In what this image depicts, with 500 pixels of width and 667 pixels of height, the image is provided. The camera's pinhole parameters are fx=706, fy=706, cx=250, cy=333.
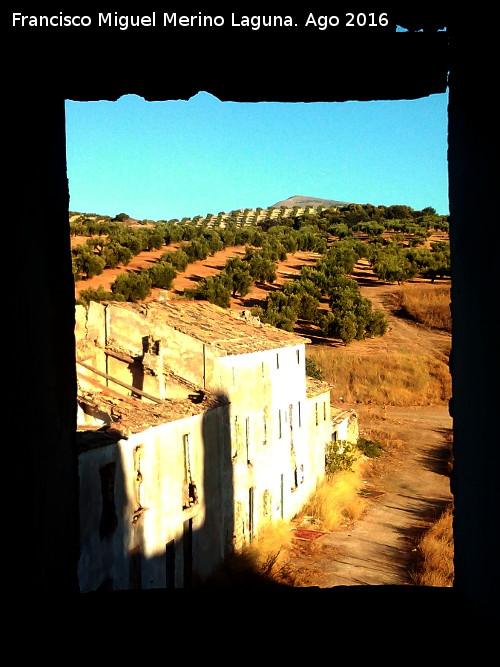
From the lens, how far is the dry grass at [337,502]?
2175 centimetres

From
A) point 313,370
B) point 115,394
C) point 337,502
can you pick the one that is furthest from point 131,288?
point 115,394

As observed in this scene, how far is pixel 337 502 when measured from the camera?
2288 centimetres

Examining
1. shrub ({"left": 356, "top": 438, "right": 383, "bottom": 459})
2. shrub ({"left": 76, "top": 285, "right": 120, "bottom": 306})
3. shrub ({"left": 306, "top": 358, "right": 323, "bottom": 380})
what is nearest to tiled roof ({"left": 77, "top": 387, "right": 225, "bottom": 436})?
shrub ({"left": 356, "top": 438, "right": 383, "bottom": 459})

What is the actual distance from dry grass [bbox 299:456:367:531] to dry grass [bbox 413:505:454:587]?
3116 millimetres

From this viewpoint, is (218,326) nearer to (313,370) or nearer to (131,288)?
(313,370)

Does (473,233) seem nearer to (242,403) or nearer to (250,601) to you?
(250,601)

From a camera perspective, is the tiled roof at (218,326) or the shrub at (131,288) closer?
the tiled roof at (218,326)

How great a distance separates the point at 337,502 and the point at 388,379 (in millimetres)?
14809

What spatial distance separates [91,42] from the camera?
248 cm

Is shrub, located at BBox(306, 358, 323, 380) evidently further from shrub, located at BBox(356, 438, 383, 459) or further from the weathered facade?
the weathered facade

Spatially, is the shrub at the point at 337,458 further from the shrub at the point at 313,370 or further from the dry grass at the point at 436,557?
the shrub at the point at 313,370

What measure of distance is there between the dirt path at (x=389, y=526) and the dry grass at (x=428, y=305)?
14663 mm

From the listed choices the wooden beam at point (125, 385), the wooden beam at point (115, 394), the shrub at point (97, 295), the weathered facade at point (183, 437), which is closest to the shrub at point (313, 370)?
the weathered facade at point (183, 437)

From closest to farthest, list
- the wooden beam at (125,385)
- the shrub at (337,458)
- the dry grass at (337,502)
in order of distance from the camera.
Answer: the wooden beam at (125,385), the dry grass at (337,502), the shrub at (337,458)
